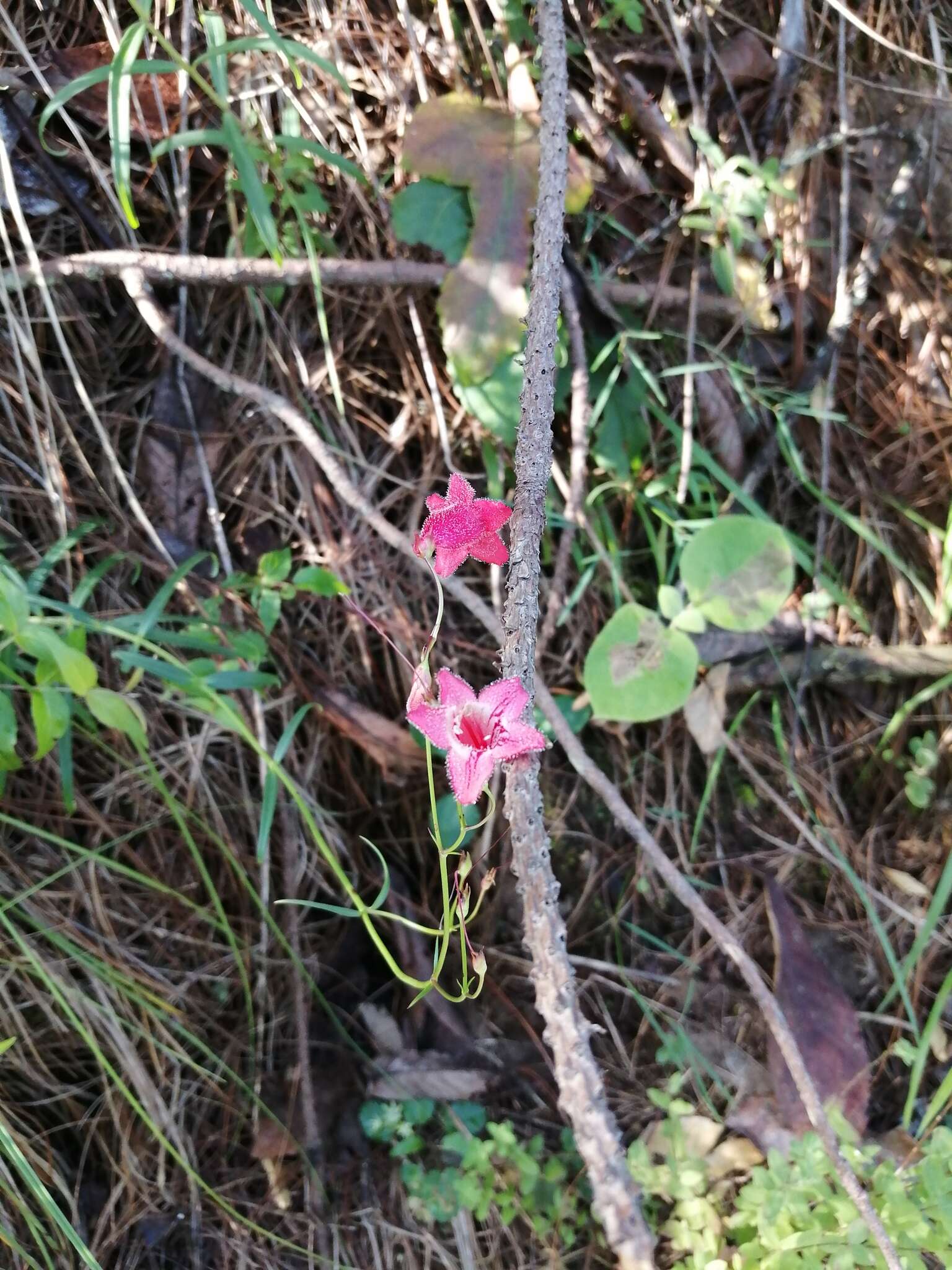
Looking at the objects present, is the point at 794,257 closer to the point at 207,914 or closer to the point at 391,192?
the point at 391,192

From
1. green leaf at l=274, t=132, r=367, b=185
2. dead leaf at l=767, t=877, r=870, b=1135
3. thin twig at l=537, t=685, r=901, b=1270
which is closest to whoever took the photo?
thin twig at l=537, t=685, r=901, b=1270

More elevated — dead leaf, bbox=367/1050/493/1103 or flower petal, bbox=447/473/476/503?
flower petal, bbox=447/473/476/503


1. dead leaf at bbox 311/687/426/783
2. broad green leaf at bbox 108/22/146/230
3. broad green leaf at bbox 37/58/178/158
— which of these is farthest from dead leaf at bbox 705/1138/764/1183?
broad green leaf at bbox 37/58/178/158

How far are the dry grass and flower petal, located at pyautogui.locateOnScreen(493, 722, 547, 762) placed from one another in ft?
2.60

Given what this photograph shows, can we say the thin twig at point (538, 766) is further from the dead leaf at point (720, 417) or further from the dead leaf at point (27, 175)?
the dead leaf at point (27, 175)

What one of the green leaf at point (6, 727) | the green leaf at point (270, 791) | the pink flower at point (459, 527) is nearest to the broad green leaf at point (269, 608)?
the green leaf at point (270, 791)

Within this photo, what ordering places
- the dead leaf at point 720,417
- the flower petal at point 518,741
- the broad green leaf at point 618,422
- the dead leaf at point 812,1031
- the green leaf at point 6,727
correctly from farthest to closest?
the dead leaf at point 720,417, the broad green leaf at point 618,422, the dead leaf at point 812,1031, the green leaf at point 6,727, the flower petal at point 518,741

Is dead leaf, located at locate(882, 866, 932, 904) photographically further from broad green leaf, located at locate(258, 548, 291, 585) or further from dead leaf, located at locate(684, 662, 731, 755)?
broad green leaf, located at locate(258, 548, 291, 585)

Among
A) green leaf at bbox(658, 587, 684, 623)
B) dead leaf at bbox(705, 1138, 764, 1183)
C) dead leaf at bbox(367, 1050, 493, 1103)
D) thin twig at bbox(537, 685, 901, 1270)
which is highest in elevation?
green leaf at bbox(658, 587, 684, 623)

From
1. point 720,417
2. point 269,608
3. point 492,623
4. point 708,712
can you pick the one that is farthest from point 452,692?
point 720,417

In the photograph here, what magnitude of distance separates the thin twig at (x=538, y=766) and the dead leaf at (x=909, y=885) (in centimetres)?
87

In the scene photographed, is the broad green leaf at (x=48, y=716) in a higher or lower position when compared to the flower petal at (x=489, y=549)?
lower

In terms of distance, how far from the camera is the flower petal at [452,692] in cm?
98

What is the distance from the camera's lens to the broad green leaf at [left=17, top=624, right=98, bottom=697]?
1.33 metres
